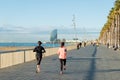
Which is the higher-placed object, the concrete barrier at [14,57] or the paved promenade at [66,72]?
the concrete barrier at [14,57]

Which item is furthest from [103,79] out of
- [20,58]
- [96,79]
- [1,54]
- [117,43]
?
[117,43]

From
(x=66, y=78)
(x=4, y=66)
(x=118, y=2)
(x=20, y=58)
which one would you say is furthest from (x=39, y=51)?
(x=118, y=2)

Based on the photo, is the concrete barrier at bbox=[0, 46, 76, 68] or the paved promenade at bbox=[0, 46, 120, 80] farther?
the concrete barrier at bbox=[0, 46, 76, 68]

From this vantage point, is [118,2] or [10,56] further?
[118,2]

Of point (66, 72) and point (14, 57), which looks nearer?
point (66, 72)

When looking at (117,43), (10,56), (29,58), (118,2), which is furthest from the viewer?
(117,43)

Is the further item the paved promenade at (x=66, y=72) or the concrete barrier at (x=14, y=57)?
the concrete barrier at (x=14, y=57)

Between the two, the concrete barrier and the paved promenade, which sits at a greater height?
the concrete barrier

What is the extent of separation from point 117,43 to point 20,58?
258 feet

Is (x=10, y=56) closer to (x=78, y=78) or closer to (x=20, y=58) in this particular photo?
(x=20, y=58)

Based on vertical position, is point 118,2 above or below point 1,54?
above

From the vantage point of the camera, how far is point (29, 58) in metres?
37.5

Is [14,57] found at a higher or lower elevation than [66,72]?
higher

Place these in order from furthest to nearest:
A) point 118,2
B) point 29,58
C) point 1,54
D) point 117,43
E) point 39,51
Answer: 1. point 117,43
2. point 118,2
3. point 29,58
4. point 1,54
5. point 39,51
